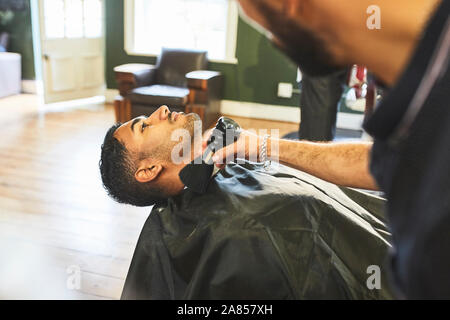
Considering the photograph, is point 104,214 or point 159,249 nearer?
point 159,249

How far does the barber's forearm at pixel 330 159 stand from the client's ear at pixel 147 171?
428 mm

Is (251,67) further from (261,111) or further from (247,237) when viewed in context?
(247,237)

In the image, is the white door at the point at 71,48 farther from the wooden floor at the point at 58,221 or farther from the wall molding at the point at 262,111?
the wall molding at the point at 262,111

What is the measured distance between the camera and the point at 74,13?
226 inches

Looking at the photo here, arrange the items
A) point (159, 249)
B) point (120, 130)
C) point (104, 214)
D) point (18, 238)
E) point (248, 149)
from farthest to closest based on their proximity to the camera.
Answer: point (104, 214) < point (18, 238) < point (120, 130) < point (248, 149) < point (159, 249)

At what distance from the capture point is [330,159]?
1.53 m

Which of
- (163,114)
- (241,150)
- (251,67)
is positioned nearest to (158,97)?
(251,67)

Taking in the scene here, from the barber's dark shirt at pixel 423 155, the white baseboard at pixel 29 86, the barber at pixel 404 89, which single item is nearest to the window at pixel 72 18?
the white baseboard at pixel 29 86

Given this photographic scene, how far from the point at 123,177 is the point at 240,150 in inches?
18.5

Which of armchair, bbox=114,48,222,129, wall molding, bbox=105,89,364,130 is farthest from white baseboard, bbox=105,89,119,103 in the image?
wall molding, bbox=105,89,364,130

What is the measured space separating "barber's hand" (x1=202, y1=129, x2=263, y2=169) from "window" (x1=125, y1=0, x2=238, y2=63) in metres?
4.29
